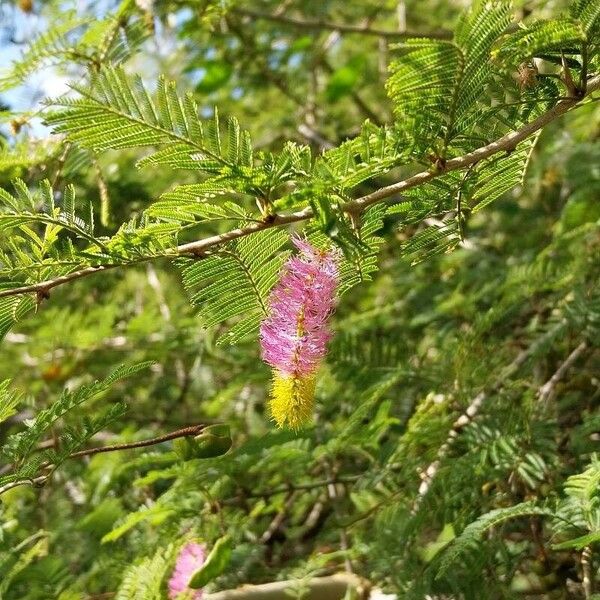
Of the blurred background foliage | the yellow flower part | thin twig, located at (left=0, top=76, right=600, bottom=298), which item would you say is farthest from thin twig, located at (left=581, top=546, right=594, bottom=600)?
thin twig, located at (left=0, top=76, right=600, bottom=298)

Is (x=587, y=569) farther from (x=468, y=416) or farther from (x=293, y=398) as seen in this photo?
(x=293, y=398)

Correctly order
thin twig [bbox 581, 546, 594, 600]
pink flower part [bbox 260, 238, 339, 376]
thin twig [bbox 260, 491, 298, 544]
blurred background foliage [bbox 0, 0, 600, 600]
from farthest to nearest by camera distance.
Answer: thin twig [bbox 260, 491, 298, 544], blurred background foliage [bbox 0, 0, 600, 600], thin twig [bbox 581, 546, 594, 600], pink flower part [bbox 260, 238, 339, 376]

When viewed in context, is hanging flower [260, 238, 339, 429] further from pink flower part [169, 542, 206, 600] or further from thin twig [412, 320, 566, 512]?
thin twig [412, 320, 566, 512]

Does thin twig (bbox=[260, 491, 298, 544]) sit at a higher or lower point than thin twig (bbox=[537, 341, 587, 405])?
lower

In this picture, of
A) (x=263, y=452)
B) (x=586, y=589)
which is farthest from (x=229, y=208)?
(x=263, y=452)

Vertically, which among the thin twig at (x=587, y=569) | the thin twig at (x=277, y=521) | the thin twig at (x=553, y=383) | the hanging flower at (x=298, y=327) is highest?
the hanging flower at (x=298, y=327)

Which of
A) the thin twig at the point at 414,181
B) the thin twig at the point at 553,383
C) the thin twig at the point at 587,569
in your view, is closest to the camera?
the thin twig at the point at 414,181

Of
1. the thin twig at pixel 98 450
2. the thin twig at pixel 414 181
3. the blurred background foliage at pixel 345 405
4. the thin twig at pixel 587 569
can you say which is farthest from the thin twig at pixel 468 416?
the thin twig at pixel 414 181

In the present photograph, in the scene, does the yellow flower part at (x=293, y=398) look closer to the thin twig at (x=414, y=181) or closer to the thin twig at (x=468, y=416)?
the thin twig at (x=414, y=181)
